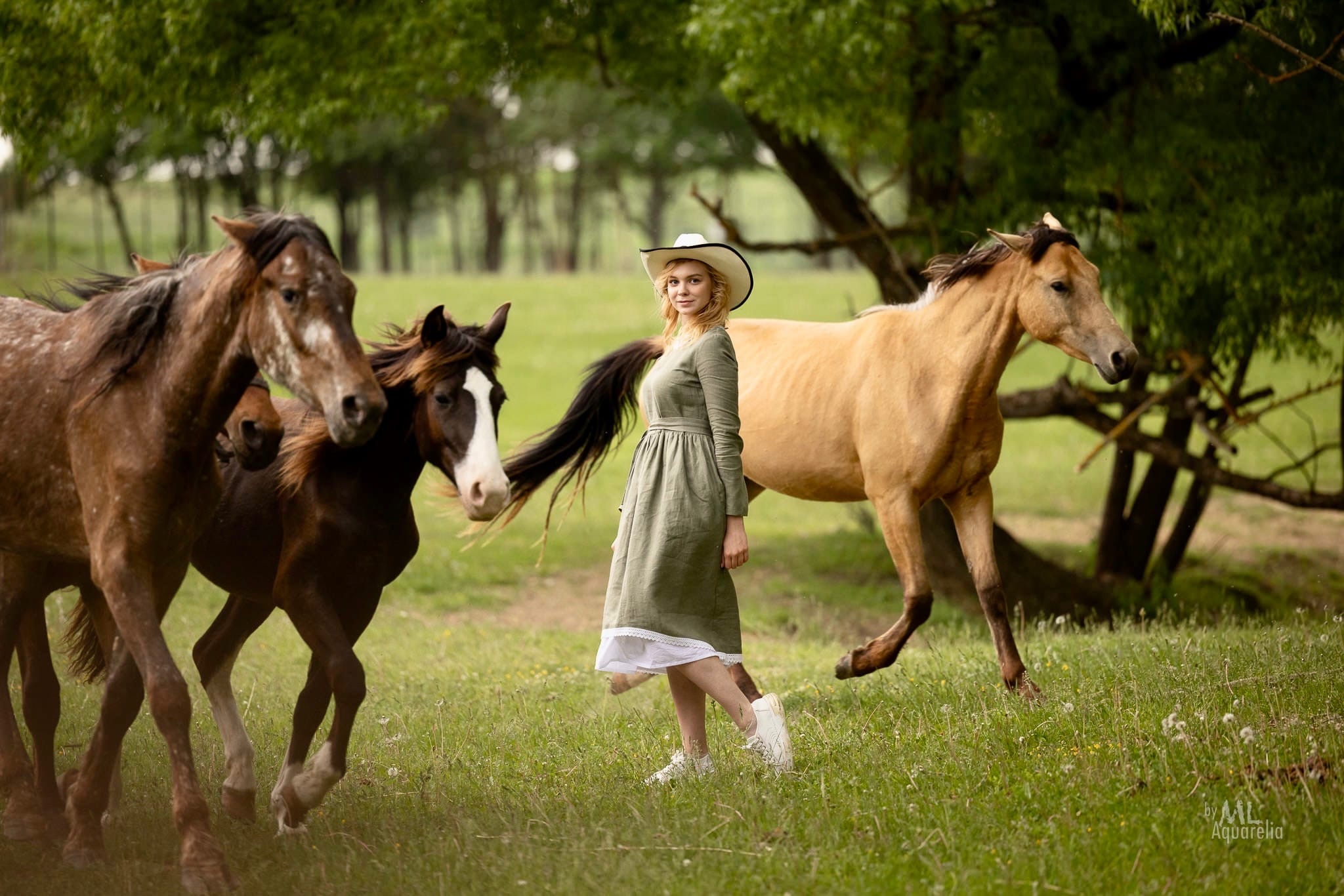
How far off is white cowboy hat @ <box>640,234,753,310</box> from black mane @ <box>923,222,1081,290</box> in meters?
1.86

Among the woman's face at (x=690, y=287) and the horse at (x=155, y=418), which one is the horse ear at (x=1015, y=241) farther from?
the horse at (x=155, y=418)

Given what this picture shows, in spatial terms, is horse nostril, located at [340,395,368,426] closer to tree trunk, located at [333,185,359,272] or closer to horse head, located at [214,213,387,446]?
horse head, located at [214,213,387,446]

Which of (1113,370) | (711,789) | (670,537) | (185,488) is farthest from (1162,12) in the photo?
(185,488)

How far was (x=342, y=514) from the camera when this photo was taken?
489cm

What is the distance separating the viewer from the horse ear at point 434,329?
15.4ft

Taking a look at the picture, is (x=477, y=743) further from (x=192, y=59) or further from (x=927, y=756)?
(x=192, y=59)

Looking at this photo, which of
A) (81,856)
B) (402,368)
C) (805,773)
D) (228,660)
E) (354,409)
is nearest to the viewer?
(354,409)

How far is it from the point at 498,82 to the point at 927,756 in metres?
10.1

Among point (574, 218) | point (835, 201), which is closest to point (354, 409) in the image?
point (835, 201)

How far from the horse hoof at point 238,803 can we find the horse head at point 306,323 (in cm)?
206

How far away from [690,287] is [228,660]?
2.71 m

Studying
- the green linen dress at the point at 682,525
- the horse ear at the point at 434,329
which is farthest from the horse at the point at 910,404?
the horse ear at the point at 434,329

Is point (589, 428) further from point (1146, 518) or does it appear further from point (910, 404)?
point (1146, 518)

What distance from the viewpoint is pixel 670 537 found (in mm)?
5160
